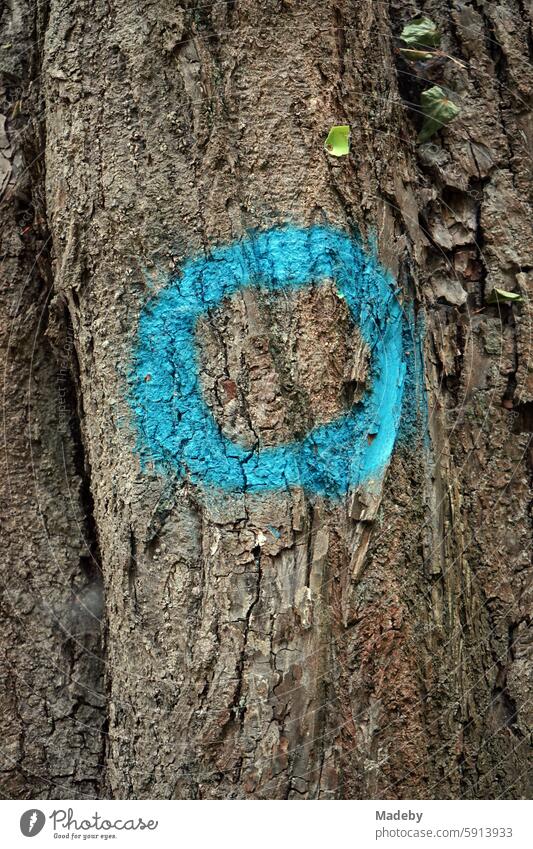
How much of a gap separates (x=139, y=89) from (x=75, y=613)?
1.13 meters

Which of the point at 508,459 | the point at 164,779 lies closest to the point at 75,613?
the point at 164,779

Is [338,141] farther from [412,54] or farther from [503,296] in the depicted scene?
[503,296]

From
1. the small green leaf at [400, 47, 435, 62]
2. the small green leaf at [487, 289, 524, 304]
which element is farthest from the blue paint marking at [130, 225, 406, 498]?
the small green leaf at [400, 47, 435, 62]

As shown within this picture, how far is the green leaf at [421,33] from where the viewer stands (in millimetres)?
1829

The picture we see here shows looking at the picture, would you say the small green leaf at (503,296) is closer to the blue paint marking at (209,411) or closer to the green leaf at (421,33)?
the blue paint marking at (209,411)

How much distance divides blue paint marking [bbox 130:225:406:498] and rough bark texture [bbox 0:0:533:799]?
30mm

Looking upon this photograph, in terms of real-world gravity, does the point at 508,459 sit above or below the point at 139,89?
below

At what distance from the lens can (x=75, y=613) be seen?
190 cm

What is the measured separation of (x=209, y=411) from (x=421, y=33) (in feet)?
3.20
